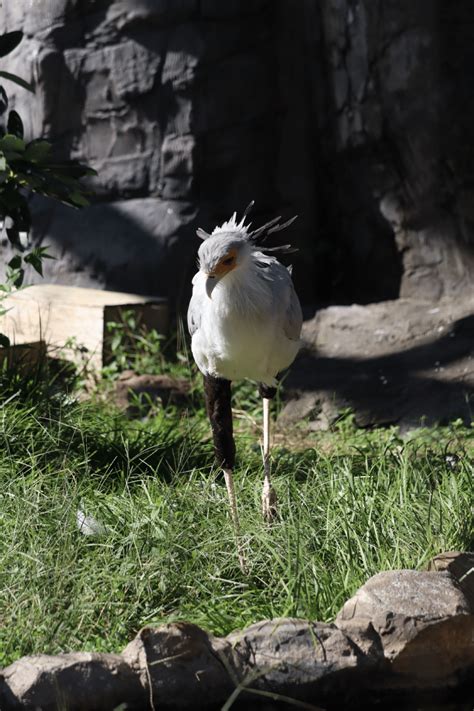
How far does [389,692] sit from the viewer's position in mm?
3043

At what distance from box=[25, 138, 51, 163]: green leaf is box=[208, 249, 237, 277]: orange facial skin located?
1.10m

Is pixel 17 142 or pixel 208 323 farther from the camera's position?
pixel 17 142

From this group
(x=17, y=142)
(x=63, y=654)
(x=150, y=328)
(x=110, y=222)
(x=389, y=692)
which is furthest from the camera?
(x=110, y=222)

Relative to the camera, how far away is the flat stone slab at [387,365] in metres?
5.84

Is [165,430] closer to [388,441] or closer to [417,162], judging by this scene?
[388,441]

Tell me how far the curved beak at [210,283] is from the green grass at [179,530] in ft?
2.51

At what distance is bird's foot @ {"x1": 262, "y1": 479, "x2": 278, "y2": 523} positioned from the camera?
390 centimetres

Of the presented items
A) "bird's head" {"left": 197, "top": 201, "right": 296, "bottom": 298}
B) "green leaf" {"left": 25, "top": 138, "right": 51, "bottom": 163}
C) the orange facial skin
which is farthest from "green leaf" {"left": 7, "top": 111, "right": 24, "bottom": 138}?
the orange facial skin

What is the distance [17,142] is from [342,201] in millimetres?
3342

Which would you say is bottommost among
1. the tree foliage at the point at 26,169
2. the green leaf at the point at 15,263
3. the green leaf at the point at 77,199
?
the green leaf at the point at 15,263

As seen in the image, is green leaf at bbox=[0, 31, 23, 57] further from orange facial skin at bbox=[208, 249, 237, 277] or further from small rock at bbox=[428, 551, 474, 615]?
small rock at bbox=[428, 551, 474, 615]

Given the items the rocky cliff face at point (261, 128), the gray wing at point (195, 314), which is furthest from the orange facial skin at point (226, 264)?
the rocky cliff face at point (261, 128)

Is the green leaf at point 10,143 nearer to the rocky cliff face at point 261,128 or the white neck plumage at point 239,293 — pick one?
the white neck plumage at point 239,293

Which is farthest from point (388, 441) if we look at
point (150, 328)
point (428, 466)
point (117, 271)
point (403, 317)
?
point (117, 271)
